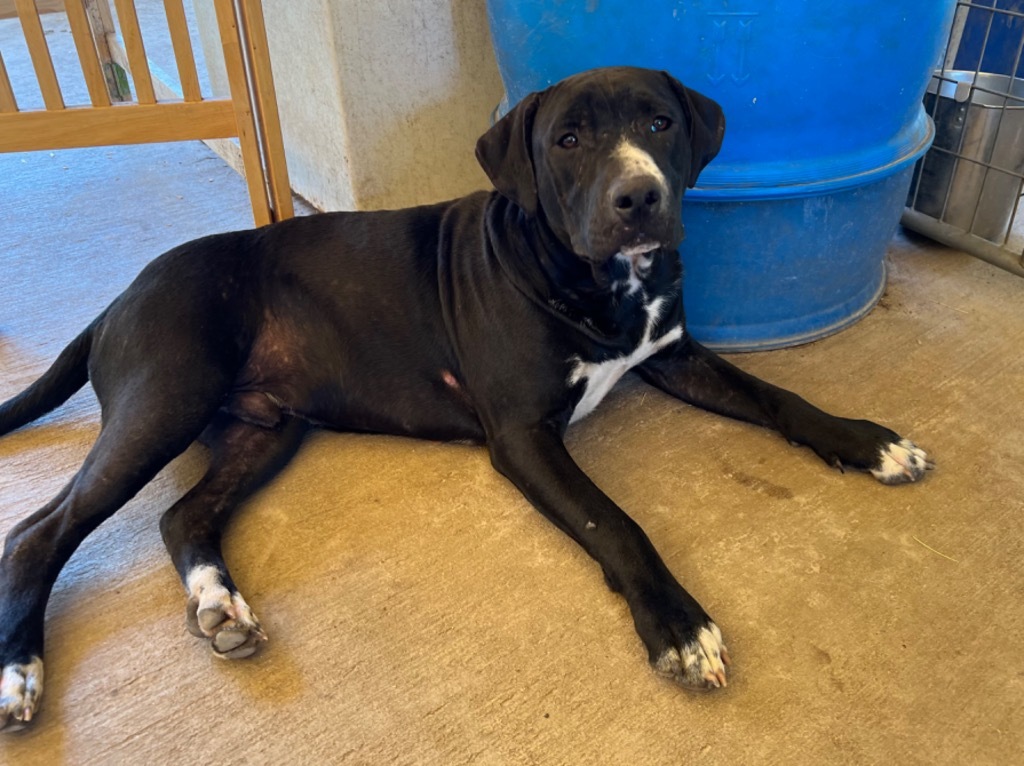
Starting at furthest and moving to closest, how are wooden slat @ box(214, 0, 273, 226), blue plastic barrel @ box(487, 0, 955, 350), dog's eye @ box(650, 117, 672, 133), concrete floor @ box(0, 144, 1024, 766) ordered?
wooden slat @ box(214, 0, 273, 226) < blue plastic barrel @ box(487, 0, 955, 350) < dog's eye @ box(650, 117, 672, 133) < concrete floor @ box(0, 144, 1024, 766)

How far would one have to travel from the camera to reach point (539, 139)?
2014 mm

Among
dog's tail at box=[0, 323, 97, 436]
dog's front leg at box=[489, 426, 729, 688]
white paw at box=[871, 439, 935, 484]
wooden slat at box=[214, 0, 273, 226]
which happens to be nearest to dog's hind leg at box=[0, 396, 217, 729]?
dog's tail at box=[0, 323, 97, 436]

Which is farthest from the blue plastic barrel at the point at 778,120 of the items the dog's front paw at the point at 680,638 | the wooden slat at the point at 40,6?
the wooden slat at the point at 40,6

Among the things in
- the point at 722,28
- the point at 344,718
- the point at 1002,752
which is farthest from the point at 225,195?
the point at 1002,752

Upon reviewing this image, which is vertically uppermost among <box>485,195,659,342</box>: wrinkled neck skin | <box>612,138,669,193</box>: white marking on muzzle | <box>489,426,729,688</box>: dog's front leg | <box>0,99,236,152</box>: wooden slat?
<box>612,138,669,193</box>: white marking on muzzle

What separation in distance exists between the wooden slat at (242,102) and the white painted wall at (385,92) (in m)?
0.38

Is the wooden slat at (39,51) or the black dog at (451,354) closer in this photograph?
the black dog at (451,354)

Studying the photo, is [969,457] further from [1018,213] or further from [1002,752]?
[1018,213]

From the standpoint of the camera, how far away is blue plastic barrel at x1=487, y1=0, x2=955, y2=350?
2.23 m

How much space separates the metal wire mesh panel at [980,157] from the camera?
2986 mm

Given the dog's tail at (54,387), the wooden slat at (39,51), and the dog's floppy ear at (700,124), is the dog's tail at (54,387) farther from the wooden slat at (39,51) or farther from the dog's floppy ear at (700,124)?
the dog's floppy ear at (700,124)

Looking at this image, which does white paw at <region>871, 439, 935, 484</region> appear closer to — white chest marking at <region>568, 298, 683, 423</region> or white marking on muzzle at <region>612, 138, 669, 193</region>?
white chest marking at <region>568, 298, 683, 423</region>

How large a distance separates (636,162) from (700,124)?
0.29 meters

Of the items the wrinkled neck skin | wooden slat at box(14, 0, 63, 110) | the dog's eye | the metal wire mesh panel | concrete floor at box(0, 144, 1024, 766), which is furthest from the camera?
the metal wire mesh panel
